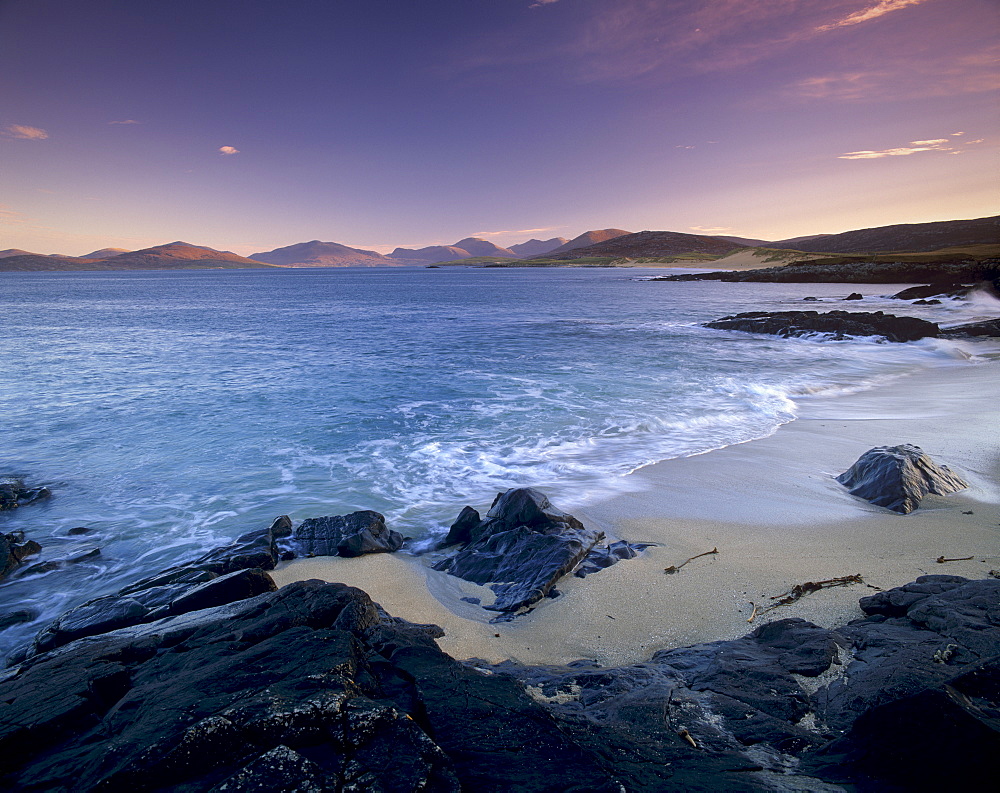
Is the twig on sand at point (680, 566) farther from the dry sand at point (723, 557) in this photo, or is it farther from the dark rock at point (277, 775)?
the dark rock at point (277, 775)

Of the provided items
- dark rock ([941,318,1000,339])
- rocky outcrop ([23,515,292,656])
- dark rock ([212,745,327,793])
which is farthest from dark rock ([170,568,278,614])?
dark rock ([941,318,1000,339])

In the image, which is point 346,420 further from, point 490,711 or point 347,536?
point 490,711

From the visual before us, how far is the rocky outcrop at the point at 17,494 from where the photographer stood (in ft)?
25.2

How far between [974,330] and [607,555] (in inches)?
1050

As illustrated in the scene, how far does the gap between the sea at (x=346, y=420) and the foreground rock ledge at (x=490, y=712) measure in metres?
3.21

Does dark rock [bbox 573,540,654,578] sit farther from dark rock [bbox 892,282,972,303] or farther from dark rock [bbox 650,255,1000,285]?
dark rock [bbox 650,255,1000,285]

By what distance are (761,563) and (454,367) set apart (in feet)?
47.8

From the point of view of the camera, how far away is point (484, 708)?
102 inches

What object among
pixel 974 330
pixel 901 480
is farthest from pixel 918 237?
pixel 901 480

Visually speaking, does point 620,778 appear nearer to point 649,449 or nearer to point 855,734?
point 855,734

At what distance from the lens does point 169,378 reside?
658 inches

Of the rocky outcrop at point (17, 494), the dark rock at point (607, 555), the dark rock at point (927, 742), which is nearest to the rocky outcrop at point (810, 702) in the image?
the dark rock at point (927, 742)

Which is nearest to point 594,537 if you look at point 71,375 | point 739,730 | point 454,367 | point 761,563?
point 761,563

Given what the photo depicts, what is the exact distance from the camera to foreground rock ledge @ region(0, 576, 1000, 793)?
2072 mm
